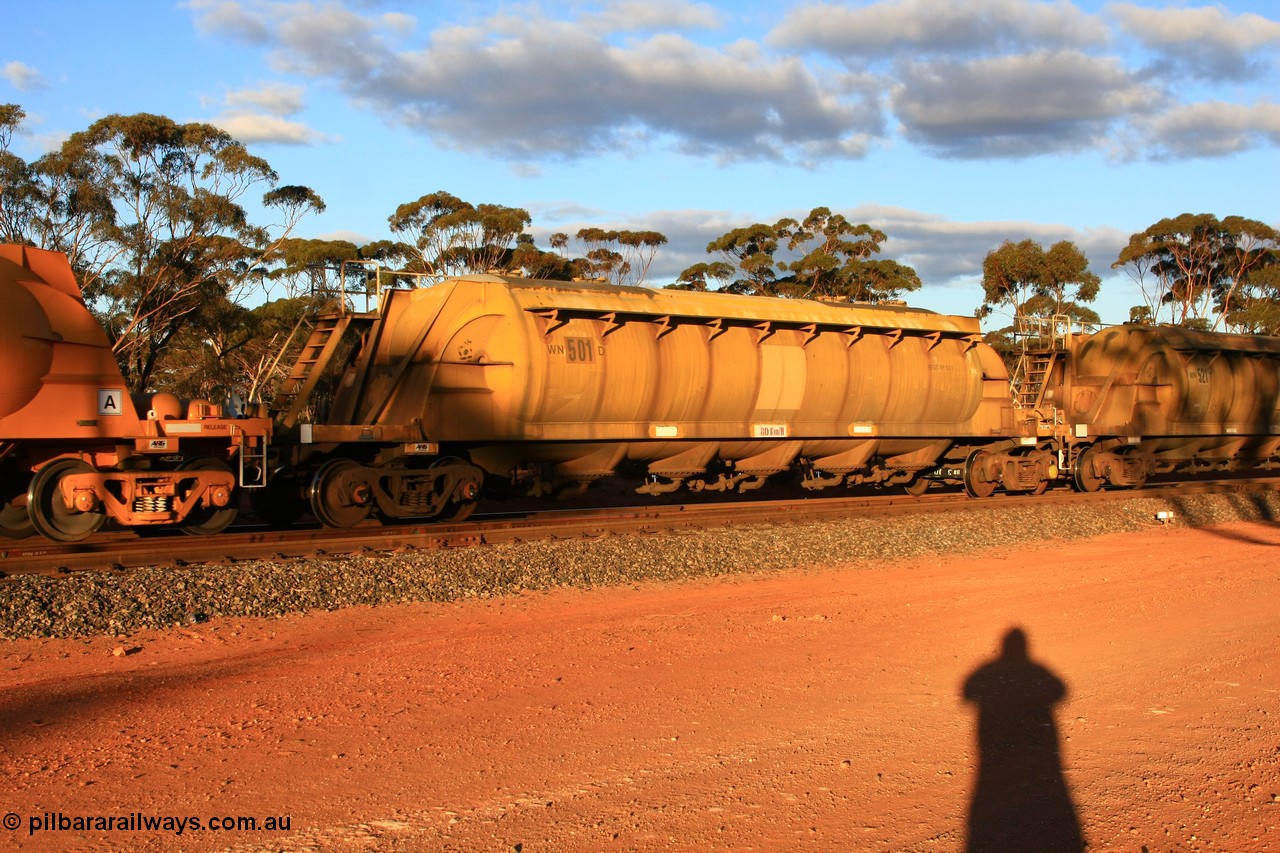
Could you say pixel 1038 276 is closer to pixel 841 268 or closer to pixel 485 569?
pixel 841 268

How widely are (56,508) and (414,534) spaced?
396 cm

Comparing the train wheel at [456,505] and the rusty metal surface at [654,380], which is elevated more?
the rusty metal surface at [654,380]

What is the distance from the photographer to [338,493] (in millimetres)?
13164

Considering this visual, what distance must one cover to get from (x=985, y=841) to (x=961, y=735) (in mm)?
1519

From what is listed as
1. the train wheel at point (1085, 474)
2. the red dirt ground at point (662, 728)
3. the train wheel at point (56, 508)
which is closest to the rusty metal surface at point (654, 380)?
the train wheel at point (56, 508)

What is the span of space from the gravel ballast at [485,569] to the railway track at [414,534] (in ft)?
1.81

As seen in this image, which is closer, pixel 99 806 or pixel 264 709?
pixel 99 806

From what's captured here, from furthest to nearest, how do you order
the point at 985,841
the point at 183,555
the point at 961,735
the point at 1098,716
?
the point at 183,555 < the point at 1098,716 < the point at 961,735 < the point at 985,841

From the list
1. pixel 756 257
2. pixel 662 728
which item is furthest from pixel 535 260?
pixel 662 728

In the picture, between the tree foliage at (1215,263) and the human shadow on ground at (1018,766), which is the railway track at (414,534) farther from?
the tree foliage at (1215,263)

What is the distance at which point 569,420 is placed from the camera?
14578 millimetres

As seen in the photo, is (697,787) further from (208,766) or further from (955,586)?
(955,586)

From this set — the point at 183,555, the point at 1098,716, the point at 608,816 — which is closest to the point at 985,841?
the point at 608,816

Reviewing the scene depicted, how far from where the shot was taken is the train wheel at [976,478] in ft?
66.7
